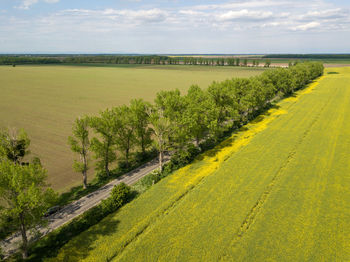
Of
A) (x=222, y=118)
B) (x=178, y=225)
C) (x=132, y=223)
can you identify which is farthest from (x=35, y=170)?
(x=222, y=118)

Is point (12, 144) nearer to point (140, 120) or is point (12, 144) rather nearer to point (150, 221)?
point (140, 120)

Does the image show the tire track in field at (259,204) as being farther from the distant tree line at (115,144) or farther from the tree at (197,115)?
the tree at (197,115)

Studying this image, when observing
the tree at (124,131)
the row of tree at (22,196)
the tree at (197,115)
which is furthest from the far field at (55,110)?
the tree at (197,115)

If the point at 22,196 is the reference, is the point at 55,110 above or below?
above

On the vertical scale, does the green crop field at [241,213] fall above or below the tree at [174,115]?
below

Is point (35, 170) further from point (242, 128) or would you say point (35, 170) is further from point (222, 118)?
point (242, 128)

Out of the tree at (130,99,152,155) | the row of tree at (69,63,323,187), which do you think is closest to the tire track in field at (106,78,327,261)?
the row of tree at (69,63,323,187)

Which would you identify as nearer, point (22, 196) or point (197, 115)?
point (22, 196)

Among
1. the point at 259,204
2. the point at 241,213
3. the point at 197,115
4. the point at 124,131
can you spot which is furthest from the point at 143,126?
the point at 259,204
